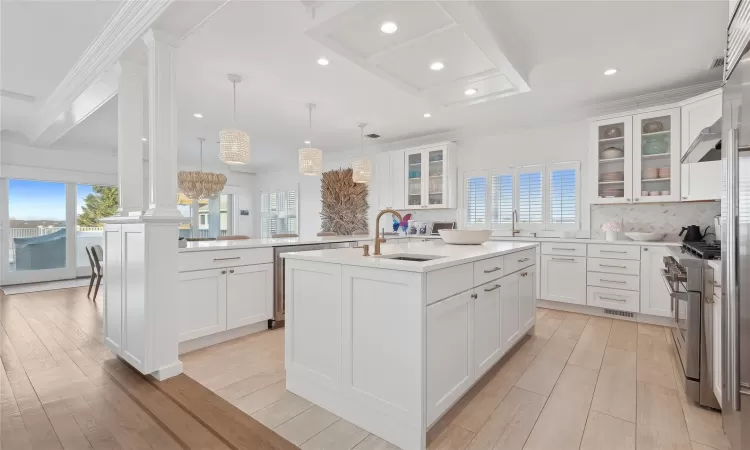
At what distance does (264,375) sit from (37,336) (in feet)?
8.36

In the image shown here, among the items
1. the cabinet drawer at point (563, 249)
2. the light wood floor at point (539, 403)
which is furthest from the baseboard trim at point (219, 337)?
the cabinet drawer at point (563, 249)

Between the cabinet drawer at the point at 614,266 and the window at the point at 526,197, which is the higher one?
the window at the point at 526,197

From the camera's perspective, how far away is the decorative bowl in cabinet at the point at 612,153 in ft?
13.3

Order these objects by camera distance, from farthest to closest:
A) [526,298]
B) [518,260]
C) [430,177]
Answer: [430,177] < [526,298] < [518,260]

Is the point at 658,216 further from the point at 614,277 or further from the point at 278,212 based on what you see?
the point at 278,212

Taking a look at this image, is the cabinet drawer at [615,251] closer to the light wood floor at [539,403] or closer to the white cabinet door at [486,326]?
the light wood floor at [539,403]

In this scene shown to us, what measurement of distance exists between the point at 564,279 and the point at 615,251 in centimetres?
63

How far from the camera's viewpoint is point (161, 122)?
2328 mm

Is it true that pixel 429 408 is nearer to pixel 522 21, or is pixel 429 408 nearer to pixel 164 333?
pixel 164 333

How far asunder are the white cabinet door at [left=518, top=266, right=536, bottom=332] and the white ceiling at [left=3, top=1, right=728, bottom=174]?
6.02 feet

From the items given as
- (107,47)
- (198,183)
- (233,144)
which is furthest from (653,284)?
(198,183)

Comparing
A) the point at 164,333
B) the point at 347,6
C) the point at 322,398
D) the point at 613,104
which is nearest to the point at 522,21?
the point at 347,6

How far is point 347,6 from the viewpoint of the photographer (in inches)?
80.5

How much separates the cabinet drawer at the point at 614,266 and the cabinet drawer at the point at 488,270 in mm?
2218
